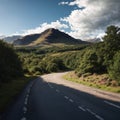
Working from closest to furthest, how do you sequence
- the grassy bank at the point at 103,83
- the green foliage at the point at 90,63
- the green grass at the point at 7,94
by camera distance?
the green grass at the point at 7,94, the grassy bank at the point at 103,83, the green foliage at the point at 90,63

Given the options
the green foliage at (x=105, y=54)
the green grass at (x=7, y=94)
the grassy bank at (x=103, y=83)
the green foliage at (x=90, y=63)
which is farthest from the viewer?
the green foliage at (x=90, y=63)

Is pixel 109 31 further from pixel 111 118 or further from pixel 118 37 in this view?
pixel 111 118

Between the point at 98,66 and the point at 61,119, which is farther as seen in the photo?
the point at 98,66

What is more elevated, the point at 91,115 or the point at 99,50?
the point at 99,50

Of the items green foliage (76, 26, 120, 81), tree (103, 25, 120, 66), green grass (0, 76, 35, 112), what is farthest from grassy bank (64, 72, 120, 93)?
green grass (0, 76, 35, 112)

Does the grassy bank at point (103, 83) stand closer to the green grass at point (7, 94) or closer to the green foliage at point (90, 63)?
the green foliage at point (90, 63)

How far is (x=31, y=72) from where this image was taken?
132250mm

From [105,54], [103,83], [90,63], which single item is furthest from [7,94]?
[90,63]

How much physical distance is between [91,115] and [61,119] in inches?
71.3

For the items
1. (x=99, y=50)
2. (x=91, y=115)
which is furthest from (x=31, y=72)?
(x=91, y=115)

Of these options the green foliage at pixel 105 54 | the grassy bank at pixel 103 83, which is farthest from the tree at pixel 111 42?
the grassy bank at pixel 103 83

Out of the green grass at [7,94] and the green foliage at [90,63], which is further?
the green foliage at [90,63]

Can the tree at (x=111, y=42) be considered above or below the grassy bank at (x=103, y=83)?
above

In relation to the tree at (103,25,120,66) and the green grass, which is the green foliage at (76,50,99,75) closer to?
the tree at (103,25,120,66)
